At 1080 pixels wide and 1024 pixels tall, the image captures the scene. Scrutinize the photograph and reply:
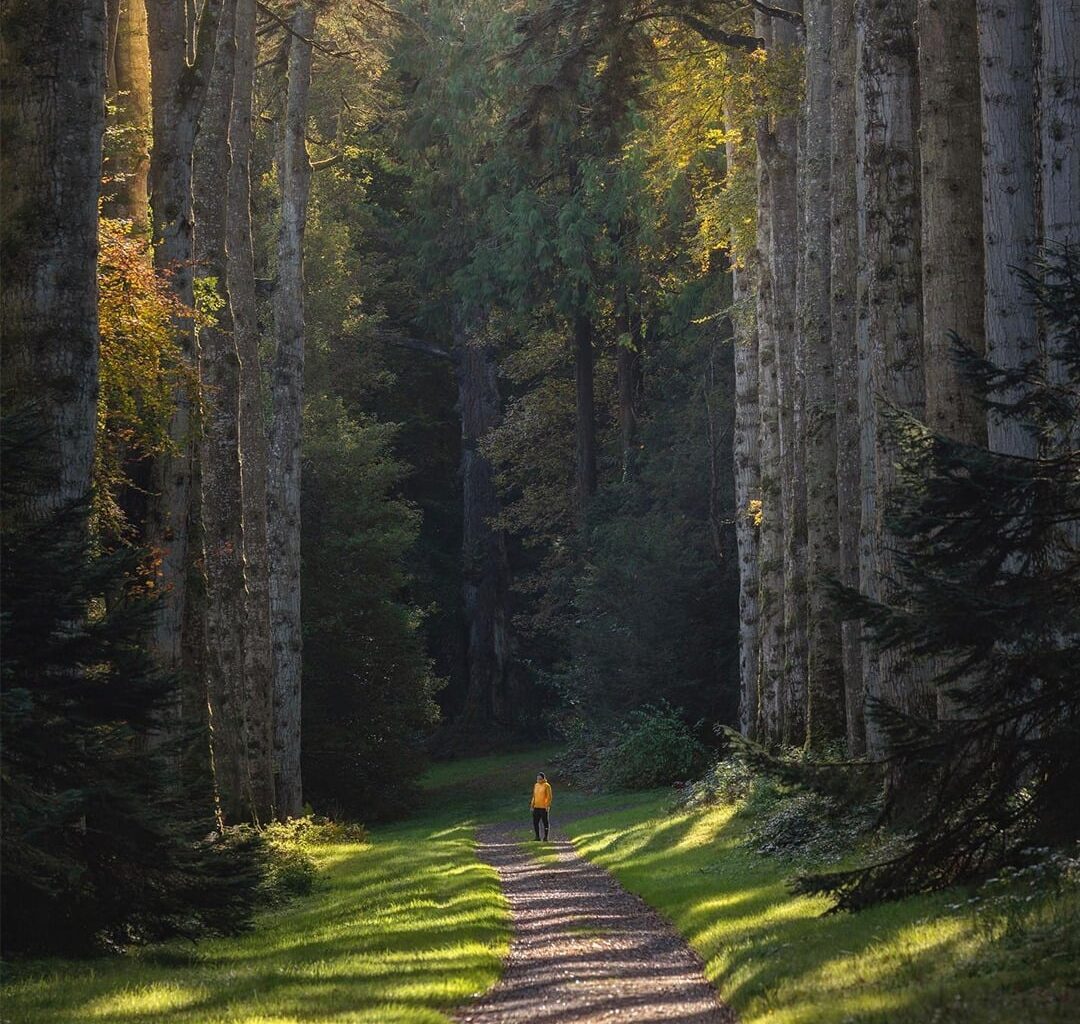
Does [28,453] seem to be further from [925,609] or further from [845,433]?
[845,433]

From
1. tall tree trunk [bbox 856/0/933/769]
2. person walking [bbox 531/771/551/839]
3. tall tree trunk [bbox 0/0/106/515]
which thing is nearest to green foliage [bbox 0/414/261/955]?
tall tree trunk [bbox 0/0/106/515]

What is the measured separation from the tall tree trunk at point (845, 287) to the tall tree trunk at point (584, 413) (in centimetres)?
3521

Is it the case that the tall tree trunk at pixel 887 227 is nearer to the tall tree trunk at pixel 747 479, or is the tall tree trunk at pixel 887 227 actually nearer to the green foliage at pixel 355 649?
the tall tree trunk at pixel 747 479

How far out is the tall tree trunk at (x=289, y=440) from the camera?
34.5 metres

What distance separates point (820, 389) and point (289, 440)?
13.8 metres

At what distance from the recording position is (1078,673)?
10.8 meters

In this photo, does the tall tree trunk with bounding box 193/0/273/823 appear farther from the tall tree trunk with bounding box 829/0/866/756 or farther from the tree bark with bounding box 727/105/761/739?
the tree bark with bounding box 727/105/761/739

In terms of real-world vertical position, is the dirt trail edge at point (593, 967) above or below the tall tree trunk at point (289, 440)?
below

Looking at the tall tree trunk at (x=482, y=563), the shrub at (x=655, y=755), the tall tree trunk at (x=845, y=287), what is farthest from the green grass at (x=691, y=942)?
the tall tree trunk at (x=482, y=563)

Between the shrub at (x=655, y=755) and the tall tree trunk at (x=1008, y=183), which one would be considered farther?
the shrub at (x=655, y=755)

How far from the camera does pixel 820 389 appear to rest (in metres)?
25.1

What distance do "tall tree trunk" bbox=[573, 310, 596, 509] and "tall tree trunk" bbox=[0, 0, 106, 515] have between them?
149 feet

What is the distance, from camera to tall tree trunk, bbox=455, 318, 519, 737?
62.0 meters

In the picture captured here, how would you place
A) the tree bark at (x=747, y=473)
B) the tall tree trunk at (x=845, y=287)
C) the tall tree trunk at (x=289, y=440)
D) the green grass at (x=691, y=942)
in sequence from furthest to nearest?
the tree bark at (x=747, y=473)
the tall tree trunk at (x=289, y=440)
the tall tree trunk at (x=845, y=287)
the green grass at (x=691, y=942)
